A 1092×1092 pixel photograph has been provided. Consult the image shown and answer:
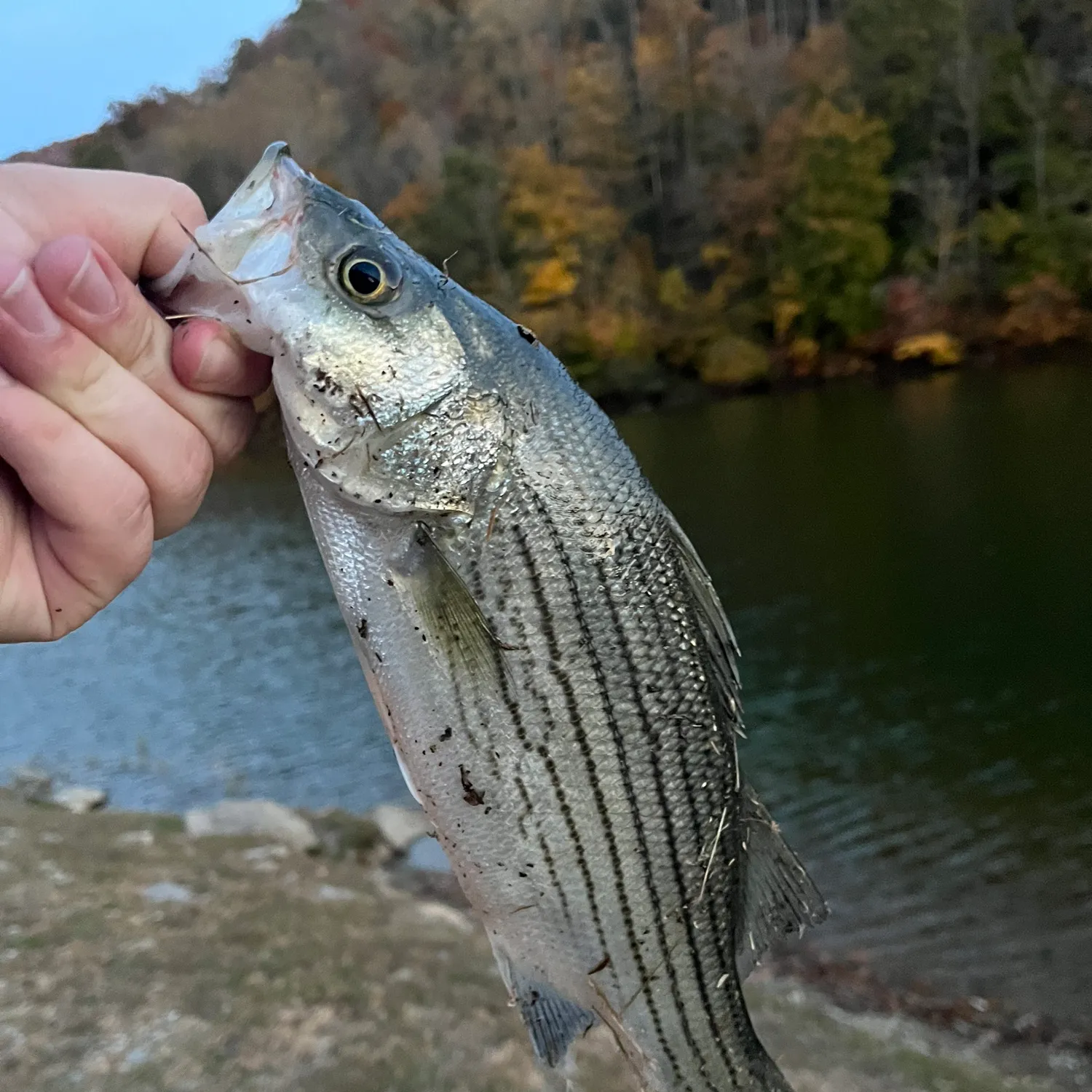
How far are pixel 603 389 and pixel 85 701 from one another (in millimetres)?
21171

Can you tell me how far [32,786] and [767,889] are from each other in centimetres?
902

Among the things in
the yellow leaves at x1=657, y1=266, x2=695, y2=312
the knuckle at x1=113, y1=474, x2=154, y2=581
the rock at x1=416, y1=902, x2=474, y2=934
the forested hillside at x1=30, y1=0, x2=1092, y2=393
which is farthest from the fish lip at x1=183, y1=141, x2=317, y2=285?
the yellow leaves at x1=657, y1=266, x2=695, y2=312

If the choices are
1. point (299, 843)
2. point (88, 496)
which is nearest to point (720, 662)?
point (88, 496)

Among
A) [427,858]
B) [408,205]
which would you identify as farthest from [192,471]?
[408,205]

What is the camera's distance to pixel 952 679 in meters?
9.91

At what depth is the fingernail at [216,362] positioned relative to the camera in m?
1.89

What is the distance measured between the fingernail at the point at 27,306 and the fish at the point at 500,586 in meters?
0.32

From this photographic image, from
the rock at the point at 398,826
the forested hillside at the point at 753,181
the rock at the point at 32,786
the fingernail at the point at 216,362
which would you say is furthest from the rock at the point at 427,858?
the forested hillside at the point at 753,181

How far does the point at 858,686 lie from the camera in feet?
33.1

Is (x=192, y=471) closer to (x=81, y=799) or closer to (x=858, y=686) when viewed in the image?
(x=81, y=799)

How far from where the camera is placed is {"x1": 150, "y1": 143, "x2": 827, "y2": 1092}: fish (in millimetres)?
1898

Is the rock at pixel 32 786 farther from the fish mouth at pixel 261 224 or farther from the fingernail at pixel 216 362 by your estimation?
the fish mouth at pixel 261 224

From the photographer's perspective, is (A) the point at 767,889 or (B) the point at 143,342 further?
(A) the point at 767,889

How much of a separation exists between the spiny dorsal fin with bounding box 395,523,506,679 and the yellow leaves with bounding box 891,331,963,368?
31.1 metres
